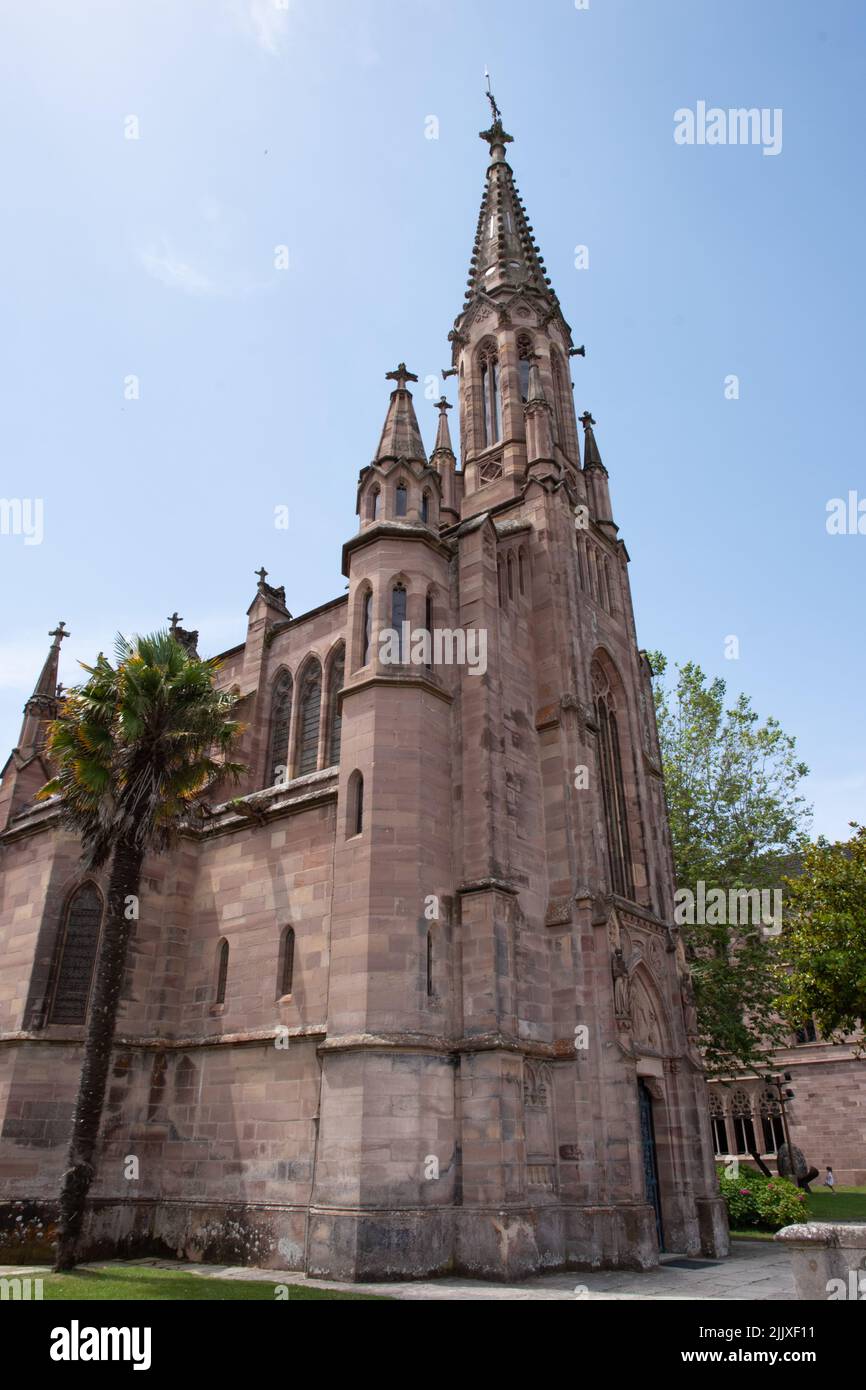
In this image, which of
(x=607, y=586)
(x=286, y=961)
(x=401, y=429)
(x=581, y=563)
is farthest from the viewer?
(x=607, y=586)

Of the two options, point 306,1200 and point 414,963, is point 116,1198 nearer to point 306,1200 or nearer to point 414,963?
point 306,1200

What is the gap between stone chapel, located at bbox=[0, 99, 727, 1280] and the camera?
13.9 meters

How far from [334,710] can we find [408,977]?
33.2 ft

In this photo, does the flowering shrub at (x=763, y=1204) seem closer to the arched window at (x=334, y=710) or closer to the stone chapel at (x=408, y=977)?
the stone chapel at (x=408, y=977)

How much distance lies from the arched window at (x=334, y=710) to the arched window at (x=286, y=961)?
5905 mm

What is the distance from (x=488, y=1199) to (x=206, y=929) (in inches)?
334

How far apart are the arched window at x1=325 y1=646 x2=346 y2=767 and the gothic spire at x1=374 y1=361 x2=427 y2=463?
5243mm

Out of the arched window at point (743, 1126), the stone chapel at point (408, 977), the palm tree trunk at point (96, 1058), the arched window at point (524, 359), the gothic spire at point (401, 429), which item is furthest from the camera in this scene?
the arched window at point (743, 1126)

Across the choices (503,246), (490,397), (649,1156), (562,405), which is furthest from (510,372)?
(649,1156)

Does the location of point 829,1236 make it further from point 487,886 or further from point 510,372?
point 510,372

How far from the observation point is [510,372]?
26.4 m

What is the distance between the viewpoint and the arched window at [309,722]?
2358cm

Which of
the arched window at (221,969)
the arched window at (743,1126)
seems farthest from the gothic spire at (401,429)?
the arched window at (743,1126)
